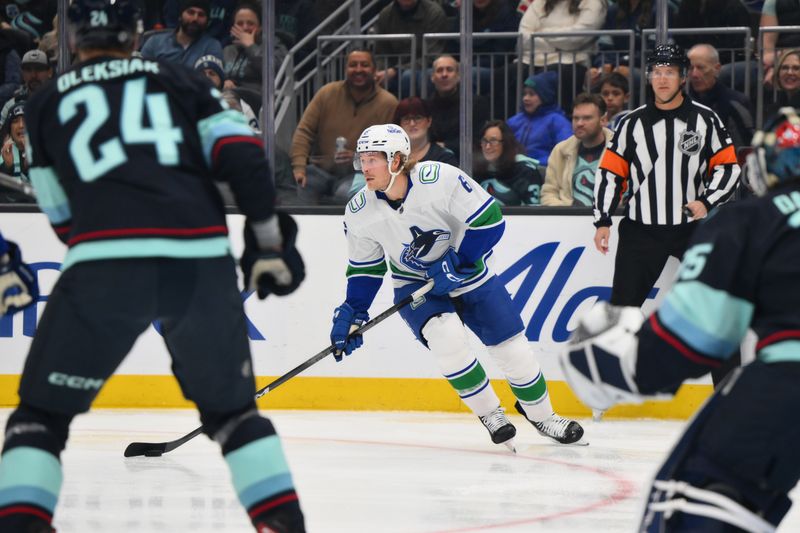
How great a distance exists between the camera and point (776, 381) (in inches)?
67.3

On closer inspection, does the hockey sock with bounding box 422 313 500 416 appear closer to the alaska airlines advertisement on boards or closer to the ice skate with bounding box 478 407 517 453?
the ice skate with bounding box 478 407 517 453

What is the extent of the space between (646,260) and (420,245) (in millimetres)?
1118

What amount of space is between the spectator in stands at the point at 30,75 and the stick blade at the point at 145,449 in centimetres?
227

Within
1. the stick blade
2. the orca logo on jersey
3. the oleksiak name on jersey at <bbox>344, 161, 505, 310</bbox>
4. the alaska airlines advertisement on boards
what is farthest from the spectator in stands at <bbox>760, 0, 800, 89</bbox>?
the stick blade

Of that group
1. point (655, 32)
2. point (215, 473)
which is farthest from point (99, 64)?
point (655, 32)

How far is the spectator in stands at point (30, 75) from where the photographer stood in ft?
19.4

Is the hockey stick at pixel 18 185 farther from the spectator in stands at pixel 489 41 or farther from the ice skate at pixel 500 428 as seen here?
the spectator in stands at pixel 489 41

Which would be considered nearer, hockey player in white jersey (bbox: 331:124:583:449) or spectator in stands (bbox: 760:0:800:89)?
hockey player in white jersey (bbox: 331:124:583:449)

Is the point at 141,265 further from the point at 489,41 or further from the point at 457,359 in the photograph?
the point at 489,41

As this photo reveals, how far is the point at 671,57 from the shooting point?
4957 mm

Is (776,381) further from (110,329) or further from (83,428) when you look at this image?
(83,428)

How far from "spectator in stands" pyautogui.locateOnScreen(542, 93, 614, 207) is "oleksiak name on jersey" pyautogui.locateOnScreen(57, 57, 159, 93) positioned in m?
3.35

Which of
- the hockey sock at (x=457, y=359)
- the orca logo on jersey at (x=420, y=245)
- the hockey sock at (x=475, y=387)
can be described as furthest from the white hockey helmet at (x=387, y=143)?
the hockey sock at (x=475, y=387)

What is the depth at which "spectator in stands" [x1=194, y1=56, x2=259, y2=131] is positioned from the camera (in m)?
5.71
